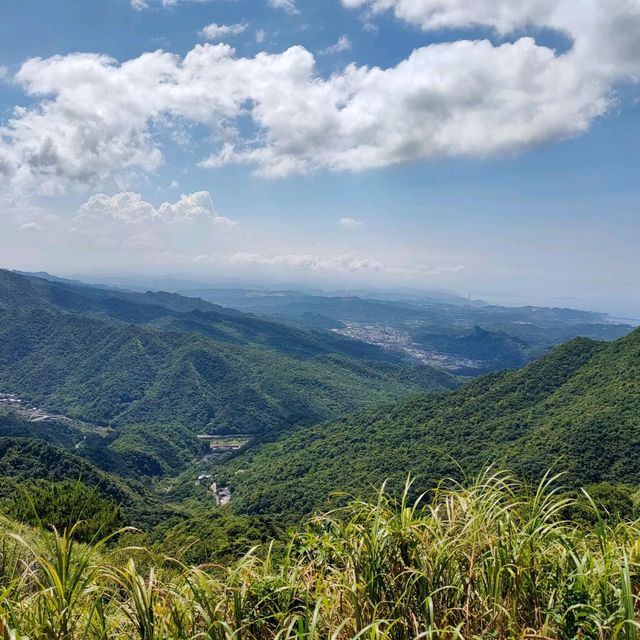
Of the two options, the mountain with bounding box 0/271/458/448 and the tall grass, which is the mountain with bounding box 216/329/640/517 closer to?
the tall grass

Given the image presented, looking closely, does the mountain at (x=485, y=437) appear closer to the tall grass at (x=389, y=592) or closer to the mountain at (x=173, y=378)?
the tall grass at (x=389, y=592)

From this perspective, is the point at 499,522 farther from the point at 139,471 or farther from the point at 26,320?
the point at 26,320

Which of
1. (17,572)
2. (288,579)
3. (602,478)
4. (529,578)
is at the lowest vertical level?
(602,478)

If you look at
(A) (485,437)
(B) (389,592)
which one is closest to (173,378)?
(A) (485,437)

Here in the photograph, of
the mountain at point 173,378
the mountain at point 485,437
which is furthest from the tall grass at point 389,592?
the mountain at point 173,378

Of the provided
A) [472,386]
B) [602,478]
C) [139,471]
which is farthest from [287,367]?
[602,478]

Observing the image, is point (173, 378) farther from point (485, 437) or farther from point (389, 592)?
point (389, 592)

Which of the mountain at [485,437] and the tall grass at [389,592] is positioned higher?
the tall grass at [389,592]
